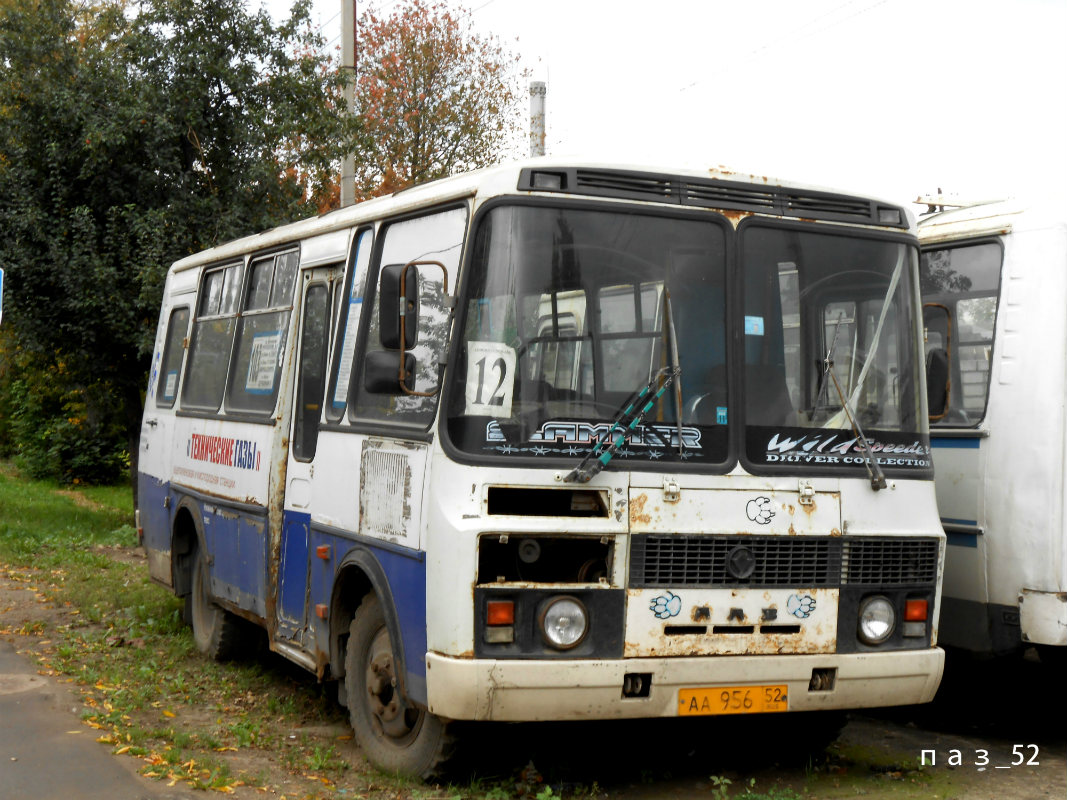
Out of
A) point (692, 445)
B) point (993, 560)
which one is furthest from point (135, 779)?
point (993, 560)

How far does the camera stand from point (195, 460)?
380 inches

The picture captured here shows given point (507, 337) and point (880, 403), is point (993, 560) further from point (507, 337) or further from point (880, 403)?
point (507, 337)

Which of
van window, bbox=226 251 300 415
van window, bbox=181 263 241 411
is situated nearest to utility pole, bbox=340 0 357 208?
van window, bbox=181 263 241 411

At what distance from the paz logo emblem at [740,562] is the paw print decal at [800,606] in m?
0.25

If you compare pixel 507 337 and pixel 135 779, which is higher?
pixel 507 337

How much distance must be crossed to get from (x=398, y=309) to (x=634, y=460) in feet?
4.05

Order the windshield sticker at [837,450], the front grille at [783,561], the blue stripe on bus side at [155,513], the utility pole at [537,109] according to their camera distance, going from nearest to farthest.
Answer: the front grille at [783,561]
the windshield sticker at [837,450]
the blue stripe on bus side at [155,513]
the utility pole at [537,109]

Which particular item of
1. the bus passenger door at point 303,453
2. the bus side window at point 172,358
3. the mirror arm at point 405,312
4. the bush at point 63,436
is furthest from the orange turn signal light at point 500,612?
the bush at point 63,436

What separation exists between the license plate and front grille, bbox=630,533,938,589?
18.3 inches

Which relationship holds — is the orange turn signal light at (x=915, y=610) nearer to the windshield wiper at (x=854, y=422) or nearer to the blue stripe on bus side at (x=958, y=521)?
the windshield wiper at (x=854, y=422)

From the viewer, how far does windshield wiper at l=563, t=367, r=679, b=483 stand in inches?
217

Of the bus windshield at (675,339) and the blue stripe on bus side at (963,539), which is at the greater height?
the bus windshield at (675,339)

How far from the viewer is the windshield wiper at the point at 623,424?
5.50m

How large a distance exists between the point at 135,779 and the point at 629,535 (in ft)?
8.91
